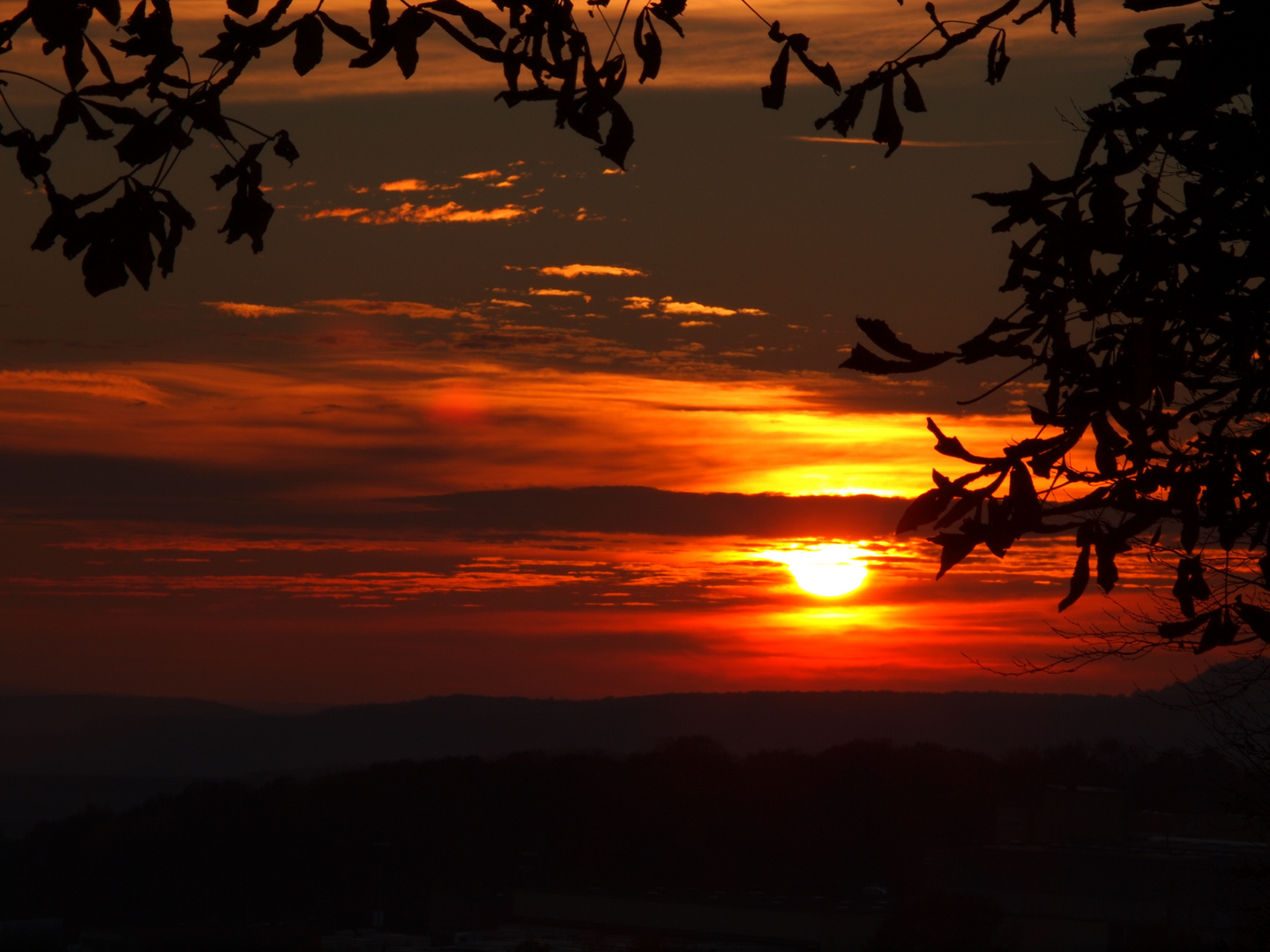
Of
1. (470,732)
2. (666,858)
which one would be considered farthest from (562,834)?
(470,732)

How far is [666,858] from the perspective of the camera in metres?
46.7

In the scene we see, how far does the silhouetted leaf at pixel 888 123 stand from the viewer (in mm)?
6117

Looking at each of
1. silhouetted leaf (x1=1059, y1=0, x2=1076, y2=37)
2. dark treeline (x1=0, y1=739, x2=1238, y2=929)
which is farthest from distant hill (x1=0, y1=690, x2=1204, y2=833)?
silhouetted leaf (x1=1059, y1=0, x2=1076, y2=37)

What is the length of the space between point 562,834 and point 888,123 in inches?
1821

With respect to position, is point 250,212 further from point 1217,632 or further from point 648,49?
point 1217,632

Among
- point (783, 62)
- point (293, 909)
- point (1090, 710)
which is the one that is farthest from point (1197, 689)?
point (1090, 710)

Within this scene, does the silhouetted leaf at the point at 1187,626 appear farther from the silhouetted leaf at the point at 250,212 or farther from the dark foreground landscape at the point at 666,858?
the dark foreground landscape at the point at 666,858

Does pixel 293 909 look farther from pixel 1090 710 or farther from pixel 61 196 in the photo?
pixel 1090 710

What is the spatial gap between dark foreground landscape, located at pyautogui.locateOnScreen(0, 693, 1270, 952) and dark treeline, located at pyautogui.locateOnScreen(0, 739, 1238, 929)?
11 centimetres

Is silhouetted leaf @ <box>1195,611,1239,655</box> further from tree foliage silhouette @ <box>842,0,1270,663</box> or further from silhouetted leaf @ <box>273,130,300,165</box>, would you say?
silhouetted leaf @ <box>273,130,300,165</box>

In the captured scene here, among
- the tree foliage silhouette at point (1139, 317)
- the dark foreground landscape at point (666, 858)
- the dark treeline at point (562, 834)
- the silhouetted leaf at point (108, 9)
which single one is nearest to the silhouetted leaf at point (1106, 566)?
the tree foliage silhouette at point (1139, 317)

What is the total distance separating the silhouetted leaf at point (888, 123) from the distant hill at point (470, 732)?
46070mm

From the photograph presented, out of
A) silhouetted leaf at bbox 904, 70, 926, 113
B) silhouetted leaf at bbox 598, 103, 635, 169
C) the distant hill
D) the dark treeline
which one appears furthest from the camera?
the distant hill

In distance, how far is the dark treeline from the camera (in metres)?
45.4
